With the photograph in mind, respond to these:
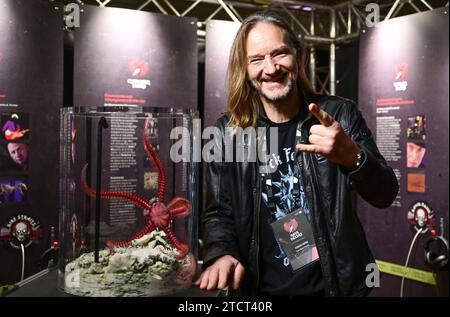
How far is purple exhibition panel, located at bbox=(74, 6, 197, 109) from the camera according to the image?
4.25 feet

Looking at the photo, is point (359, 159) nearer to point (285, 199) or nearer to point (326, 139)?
point (326, 139)

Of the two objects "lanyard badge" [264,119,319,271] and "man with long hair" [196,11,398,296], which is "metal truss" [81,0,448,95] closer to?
"man with long hair" [196,11,398,296]

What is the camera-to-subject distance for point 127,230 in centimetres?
84

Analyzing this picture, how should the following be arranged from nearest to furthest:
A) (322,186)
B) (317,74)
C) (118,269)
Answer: (118,269), (322,186), (317,74)

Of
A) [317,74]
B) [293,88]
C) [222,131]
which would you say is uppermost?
[317,74]

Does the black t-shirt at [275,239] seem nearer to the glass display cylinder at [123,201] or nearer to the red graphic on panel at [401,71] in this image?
the glass display cylinder at [123,201]

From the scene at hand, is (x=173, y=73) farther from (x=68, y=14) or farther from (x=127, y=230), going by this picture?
Result: (x=127, y=230)

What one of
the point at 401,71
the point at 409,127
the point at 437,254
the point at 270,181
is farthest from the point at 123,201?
the point at 437,254

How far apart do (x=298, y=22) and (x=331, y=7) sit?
0.20 meters

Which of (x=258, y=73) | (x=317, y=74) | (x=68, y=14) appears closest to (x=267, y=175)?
A: (x=258, y=73)

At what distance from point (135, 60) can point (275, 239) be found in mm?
738

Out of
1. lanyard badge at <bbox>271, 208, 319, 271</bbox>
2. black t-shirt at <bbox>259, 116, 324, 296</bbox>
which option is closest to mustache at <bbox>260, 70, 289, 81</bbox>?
black t-shirt at <bbox>259, 116, 324, 296</bbox>

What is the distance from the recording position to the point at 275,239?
1.04 metres

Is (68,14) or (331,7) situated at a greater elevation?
(331,7)
